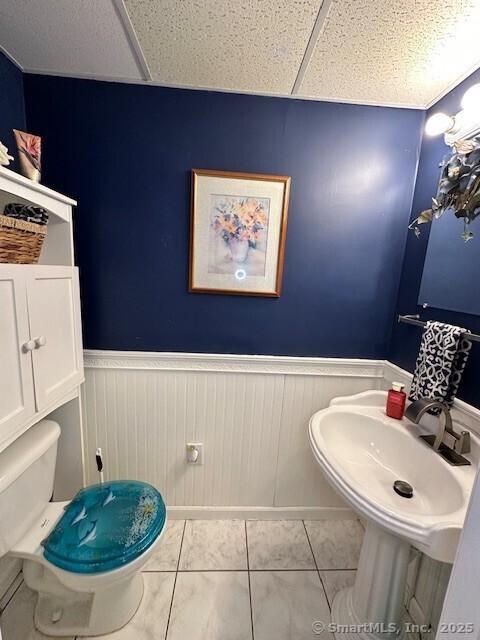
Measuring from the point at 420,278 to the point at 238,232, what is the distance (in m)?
0.88

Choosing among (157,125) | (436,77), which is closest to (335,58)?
(436,77)

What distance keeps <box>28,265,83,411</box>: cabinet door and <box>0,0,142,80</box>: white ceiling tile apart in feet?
2.74

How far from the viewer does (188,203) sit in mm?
1271

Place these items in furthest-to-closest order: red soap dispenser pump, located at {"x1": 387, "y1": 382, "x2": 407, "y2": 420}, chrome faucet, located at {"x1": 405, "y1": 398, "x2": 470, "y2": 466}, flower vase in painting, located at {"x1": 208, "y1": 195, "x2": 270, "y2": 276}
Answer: flower vase in painting, located at {"x1": 208, "y1": 195, "x2": 270, "y2": 276} < red soap dispenser pump, located at {"x1": 387, "y1": 382, "x2": 407, "y2": 420} < chrome faucet, located at {"x1": 405, "y1": 398, "x2": 470, "y2": 466}

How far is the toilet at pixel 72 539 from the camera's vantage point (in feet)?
2.97

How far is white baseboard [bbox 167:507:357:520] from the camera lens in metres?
1.52

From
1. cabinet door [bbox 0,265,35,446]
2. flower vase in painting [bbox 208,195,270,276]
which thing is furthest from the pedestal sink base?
cabinet door [bbox 0,265,35,446]

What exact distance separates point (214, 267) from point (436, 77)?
1175mm

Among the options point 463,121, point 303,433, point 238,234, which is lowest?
point 303,433

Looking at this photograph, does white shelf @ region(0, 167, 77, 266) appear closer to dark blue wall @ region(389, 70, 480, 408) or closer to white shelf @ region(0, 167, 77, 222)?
white shelf @ region(0, 167, 77, 222)

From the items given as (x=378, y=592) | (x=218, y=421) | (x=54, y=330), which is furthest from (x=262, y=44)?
(x=378, y=592)

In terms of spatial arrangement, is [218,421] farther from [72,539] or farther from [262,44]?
[262,44]

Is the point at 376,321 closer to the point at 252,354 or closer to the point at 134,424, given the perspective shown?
the point at 252,354

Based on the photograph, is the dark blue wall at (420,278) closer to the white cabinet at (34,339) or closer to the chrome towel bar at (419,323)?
the chrome towel bar at (419,323)
